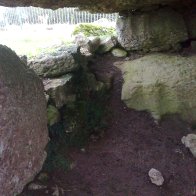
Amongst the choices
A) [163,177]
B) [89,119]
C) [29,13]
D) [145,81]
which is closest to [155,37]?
[145,81]

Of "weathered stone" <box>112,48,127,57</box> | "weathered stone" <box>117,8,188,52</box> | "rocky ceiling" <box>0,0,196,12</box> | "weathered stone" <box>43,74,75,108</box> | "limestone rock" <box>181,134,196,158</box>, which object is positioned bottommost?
"limestone rock" <box>181,134,196,158</box>

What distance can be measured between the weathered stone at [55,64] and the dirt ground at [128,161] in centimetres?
73

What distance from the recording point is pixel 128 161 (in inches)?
180

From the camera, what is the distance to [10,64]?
3.74 meters

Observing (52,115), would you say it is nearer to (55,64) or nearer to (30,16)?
(55,64)

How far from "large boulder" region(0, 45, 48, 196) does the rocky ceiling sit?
0.49 metres

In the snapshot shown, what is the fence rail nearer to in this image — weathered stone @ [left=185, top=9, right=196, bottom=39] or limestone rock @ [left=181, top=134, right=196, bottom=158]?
weathered stone @ [left=185, top=9, right=196, bottom=39]

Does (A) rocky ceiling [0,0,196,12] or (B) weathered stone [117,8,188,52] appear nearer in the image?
(A) rocky ceiling [0,0,196,12]

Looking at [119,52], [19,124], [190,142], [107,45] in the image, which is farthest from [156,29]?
[19,124]

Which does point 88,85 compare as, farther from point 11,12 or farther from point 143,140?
point 11,12

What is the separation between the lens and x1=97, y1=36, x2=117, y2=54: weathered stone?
579 cm

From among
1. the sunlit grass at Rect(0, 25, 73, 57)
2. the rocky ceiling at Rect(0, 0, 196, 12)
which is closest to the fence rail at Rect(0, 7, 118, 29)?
the sunlit grass at Rect(0, 25, 73, 57)

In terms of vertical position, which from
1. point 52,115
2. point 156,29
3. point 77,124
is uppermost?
point 156,29

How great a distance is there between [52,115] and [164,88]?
4.92 feet
